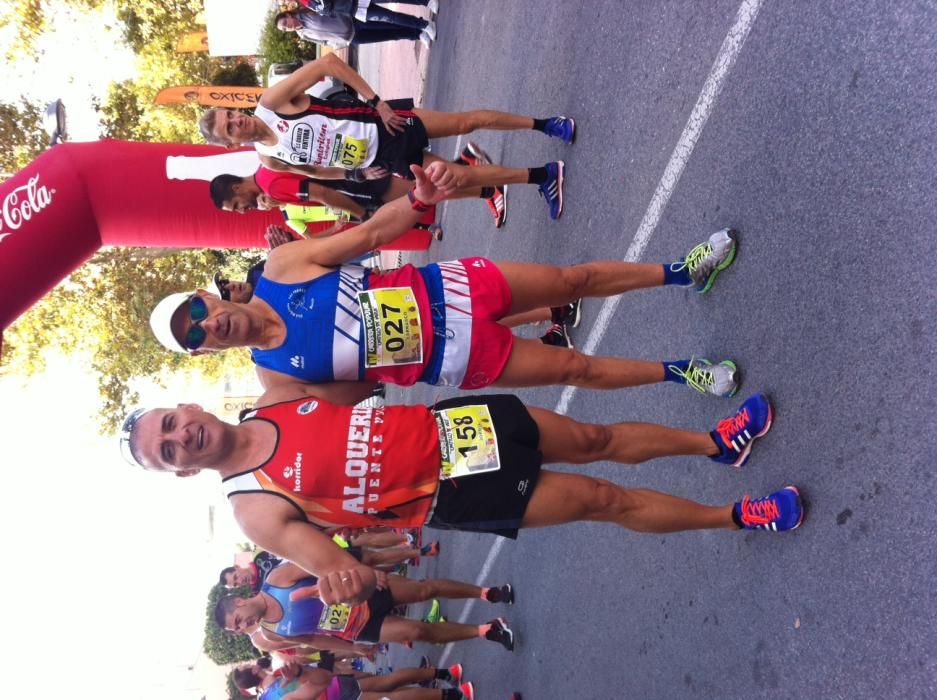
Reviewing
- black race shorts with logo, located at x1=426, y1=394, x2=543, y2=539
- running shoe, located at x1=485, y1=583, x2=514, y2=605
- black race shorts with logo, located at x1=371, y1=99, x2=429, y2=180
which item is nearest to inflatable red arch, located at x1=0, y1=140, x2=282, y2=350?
black race shorts with logo, located at x1=371, y1=99, x2=429, y2=180

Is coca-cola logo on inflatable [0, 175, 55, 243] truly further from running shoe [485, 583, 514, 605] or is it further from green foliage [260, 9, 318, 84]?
green foliage [260, 9, 318, 84]

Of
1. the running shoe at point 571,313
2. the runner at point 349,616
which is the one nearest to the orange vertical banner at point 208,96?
the running shoe at point 571,313

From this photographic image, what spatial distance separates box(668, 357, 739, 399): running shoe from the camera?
10.7ft

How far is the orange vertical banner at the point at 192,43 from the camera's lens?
16875mm

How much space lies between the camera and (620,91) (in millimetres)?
4500

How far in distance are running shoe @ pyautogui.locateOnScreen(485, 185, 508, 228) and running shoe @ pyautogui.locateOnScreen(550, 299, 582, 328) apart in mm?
1793

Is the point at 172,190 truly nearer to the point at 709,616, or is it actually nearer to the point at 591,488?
the point at 591,488

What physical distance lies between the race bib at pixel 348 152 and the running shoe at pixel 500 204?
1690 millimetres

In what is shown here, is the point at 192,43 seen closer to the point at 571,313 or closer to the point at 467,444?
the point at 571,313

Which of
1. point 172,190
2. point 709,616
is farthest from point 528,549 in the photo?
point 172,190

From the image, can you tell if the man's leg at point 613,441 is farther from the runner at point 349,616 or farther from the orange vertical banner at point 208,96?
Result: the orange vertical banner at point 208,96

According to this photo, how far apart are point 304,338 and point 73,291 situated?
43.7ft

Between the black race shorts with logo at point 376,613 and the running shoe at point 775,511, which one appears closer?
the running shoe at point 775,511

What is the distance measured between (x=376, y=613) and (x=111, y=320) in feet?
38.5
